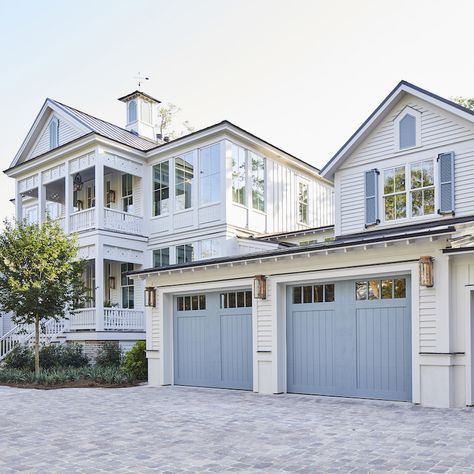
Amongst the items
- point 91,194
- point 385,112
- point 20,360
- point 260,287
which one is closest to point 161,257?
point 91,194

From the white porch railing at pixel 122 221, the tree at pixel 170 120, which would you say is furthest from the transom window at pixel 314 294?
the tree at pixel 170 120

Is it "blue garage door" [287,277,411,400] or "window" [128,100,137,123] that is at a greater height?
"window" [128,100,137,123]

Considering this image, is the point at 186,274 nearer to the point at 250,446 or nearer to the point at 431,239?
the point at 431,239

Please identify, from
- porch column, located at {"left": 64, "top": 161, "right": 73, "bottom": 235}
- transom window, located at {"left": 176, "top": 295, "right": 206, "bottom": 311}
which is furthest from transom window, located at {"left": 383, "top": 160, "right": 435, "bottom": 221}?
porch column, located at {"left": 64, "top": 161, "right": 73, "bottom": 235}

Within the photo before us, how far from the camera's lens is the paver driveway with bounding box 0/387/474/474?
654 centimetres

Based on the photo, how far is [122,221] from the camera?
21750mm

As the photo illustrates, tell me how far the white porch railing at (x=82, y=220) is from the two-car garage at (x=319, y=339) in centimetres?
790

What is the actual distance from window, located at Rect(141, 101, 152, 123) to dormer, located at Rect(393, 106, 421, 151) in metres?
13.2

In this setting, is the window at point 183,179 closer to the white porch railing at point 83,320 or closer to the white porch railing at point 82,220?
the white porch railing at point 82,220

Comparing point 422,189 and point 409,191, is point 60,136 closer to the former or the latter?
point 409,191

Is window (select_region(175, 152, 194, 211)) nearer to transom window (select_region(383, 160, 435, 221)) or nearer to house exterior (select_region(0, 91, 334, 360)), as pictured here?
house exterior (select_region(0, 91, 334, 360))

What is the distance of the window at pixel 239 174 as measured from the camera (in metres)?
20.2

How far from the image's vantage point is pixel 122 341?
19750 mm

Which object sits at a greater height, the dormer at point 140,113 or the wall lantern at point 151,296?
the dormer at point 140,113
